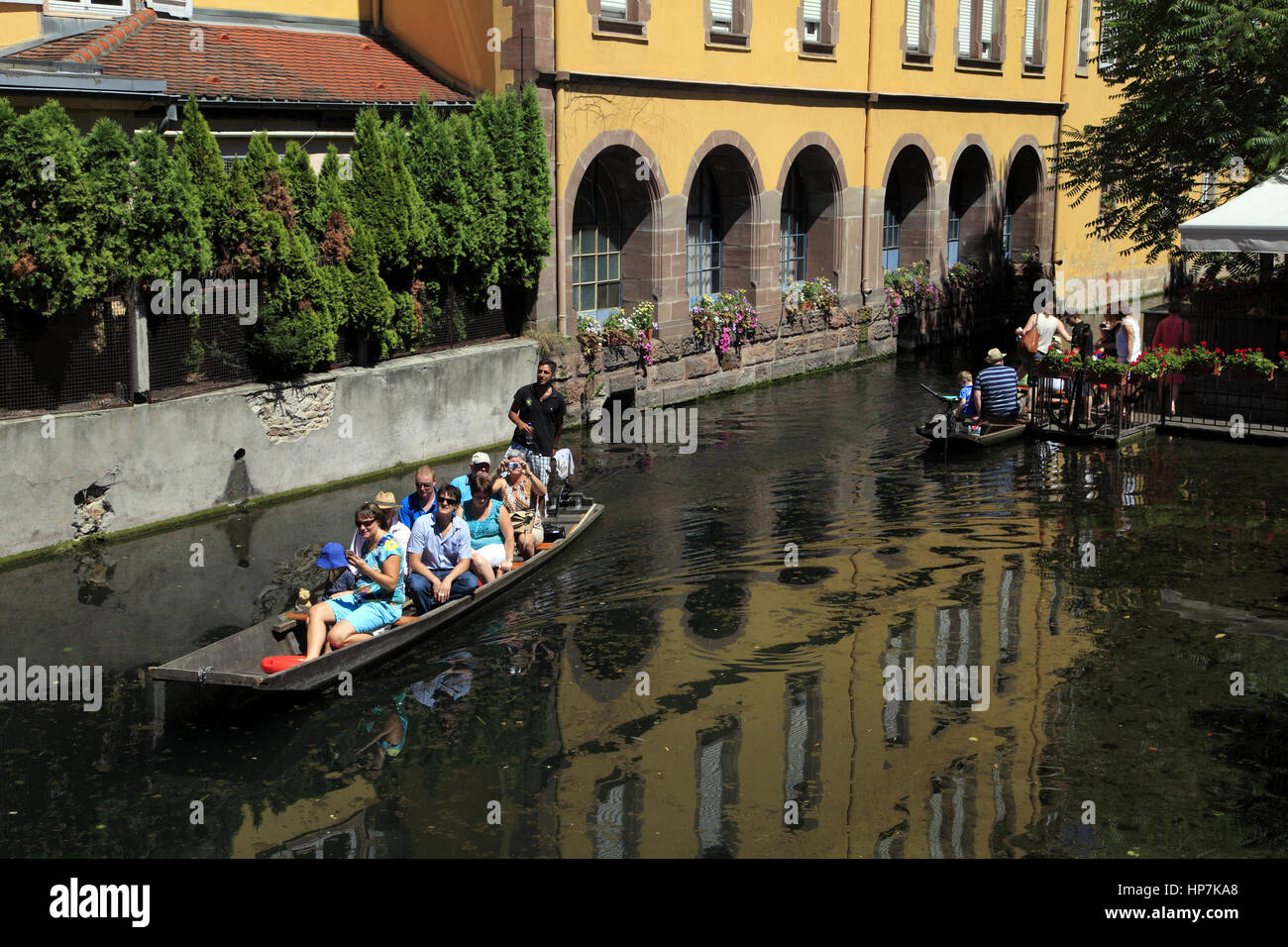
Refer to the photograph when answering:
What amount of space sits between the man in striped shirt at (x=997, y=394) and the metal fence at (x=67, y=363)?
36.0ft

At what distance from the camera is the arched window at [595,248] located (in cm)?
2269

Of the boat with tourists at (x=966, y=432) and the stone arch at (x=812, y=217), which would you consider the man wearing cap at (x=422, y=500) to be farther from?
the stone arch at (x=812, y=217)

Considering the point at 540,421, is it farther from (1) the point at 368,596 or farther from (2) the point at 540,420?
(1) the point at 368,596

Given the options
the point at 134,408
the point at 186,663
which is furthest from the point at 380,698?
the point at 134,408

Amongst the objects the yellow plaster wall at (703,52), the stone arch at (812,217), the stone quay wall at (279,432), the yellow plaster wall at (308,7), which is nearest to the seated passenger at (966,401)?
the stone quay wall at (279,432)

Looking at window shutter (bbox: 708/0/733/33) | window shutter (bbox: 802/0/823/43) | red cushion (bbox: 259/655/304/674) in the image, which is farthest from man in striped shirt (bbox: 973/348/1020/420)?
red cushion (bbox: 259/655/304/674)

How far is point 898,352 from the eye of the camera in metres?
29.1

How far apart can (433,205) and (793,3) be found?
30.1 feet

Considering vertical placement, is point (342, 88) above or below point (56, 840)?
above

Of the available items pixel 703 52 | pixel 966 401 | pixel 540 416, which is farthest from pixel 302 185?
pixel 966 401

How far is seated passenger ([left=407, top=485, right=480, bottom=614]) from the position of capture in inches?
487

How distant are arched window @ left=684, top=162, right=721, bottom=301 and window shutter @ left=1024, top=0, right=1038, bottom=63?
11365 millimetres

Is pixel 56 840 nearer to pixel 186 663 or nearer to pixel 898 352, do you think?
pixel 186 663

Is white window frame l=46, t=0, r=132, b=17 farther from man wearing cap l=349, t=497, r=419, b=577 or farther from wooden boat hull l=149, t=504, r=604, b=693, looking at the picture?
wooden boat hull l=149, t=504, r=604, b=693
